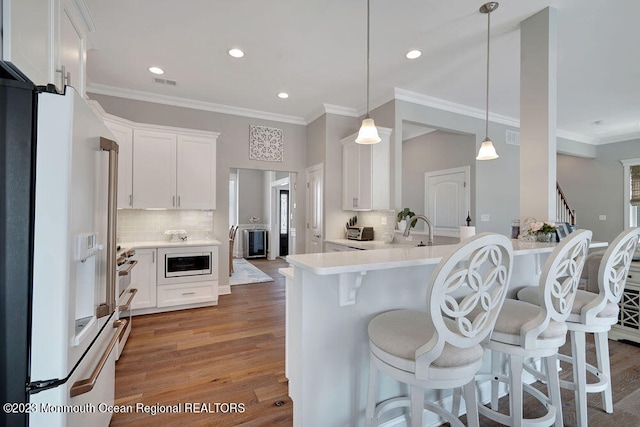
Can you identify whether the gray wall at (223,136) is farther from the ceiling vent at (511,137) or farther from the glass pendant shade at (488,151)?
the ceiling vent at (511,137)

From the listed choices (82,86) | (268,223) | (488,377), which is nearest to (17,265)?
(82,86)

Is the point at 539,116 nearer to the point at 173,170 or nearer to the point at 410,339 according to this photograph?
the point at 410,339

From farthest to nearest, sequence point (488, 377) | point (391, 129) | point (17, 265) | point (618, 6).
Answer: point (391, 129)
point (618, 6)
point (488, 377)
point (17, 265)

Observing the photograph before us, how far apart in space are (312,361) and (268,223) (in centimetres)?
709

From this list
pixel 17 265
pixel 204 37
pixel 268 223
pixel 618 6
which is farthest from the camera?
pixel 268 223

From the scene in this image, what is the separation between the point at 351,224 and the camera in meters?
4.78

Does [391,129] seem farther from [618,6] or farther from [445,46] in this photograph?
[618,6]

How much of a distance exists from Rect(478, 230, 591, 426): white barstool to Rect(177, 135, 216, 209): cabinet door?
3.89 metres

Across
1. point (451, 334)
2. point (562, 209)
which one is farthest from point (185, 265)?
point (562, 209)

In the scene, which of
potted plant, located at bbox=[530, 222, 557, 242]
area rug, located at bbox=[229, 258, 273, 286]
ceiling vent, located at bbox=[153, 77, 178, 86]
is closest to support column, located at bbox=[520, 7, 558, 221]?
potted plant, located at bbox=[530, 222, 557, 242]

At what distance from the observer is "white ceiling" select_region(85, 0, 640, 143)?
2.40m

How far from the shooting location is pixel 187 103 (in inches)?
172

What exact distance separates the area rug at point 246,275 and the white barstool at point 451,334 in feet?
14.4

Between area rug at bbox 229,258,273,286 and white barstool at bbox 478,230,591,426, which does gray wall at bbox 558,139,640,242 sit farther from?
area rug at bbox 229,258,273,286
